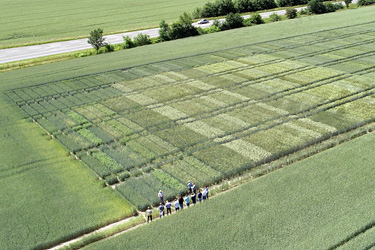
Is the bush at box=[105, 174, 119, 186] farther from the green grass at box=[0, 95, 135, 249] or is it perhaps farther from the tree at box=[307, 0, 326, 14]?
the tree at box=[307, 0, 326, 14]

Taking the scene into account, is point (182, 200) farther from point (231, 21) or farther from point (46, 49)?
point (231, 21)

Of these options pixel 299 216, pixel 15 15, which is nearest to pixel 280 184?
pixel 299 216

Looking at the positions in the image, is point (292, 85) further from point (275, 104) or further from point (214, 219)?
point (214, 219)

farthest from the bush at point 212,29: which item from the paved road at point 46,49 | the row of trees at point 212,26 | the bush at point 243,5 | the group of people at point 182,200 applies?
the group of people at point 182,200

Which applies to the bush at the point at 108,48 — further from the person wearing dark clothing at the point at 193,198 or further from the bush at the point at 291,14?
the person wearing dark clothing at the point at 193,198

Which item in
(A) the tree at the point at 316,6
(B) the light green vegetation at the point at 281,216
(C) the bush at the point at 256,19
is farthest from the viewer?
(A) the tree at the point at 316,6

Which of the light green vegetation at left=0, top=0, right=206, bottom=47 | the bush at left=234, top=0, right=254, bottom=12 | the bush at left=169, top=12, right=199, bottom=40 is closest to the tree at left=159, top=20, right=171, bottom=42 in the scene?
the bush at left=169, top=12, right=199, bottom=40

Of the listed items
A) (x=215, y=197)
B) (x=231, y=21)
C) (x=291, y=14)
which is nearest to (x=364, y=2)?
(x=291, y=14)
